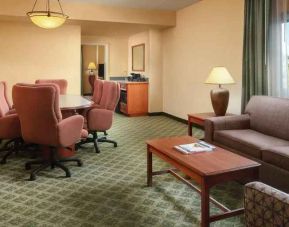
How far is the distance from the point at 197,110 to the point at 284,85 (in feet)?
7.79

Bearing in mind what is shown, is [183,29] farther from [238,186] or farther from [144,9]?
[238,186]

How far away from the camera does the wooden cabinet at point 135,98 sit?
7.66 m

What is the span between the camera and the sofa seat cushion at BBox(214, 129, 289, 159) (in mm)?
2981

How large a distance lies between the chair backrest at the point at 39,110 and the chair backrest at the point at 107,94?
1.41m

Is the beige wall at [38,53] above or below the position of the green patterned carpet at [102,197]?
above

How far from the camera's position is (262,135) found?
135 inches

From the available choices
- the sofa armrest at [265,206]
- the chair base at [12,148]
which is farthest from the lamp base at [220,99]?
the sofa armrest at [265,206]

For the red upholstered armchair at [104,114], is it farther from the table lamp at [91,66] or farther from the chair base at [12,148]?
the table lamp at [91,66]

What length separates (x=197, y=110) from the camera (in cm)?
614

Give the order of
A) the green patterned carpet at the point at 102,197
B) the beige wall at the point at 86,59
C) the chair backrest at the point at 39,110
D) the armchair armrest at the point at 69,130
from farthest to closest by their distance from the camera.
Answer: the beige wall at the point at 86,59 < the armchair armrest at the point at 69,130 < the chair backrest at the point at 39,110 < the green patterned carpet at the point at 102,197

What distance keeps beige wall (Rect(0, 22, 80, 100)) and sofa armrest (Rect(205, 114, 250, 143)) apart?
4.36 metres

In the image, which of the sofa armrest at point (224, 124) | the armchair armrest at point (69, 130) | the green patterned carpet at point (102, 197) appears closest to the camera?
the green patterned carpet at point (102, 197)

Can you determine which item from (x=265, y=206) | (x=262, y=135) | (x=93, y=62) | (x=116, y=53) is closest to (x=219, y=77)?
(x=262, y=135)

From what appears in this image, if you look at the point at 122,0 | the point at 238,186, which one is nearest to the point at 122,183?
the point at 238,186
